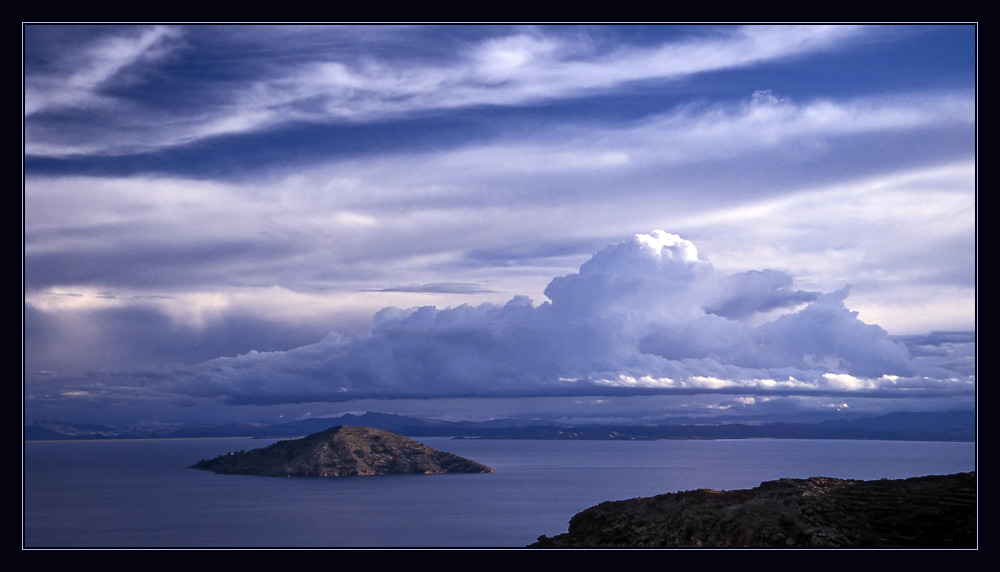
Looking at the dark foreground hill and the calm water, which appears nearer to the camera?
the dark foreground hill


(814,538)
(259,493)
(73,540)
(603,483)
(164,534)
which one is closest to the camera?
(814,538)

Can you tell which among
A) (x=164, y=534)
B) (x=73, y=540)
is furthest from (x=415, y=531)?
(x=73, y=540)

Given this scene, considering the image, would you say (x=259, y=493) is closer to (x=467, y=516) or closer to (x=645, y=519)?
(x=467, y=516)

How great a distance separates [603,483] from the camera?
191625 mm

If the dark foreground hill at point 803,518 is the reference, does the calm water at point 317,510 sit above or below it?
below

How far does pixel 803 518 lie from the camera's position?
45.3 m

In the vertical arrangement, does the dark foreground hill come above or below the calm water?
above

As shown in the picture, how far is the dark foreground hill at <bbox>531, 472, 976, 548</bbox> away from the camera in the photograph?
44281 mm

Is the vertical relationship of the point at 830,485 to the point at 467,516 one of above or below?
above

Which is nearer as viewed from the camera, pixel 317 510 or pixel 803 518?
pixel 803 518

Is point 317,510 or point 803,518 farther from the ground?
point 803,518

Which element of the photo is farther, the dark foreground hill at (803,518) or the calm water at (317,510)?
the calm water at (317,510)

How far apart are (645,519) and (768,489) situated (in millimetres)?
7342

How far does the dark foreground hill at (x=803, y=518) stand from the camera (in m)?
44.3
